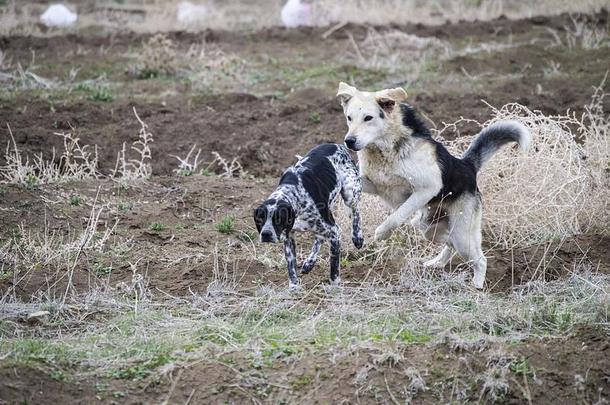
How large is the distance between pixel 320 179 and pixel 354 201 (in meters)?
0.56

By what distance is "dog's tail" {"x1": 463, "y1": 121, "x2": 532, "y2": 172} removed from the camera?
8305 millimetres

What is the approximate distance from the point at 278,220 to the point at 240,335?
89 centimetres

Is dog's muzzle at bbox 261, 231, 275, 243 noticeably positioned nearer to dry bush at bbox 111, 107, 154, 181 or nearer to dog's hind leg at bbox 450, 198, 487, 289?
dog's hind leg at bbox 450, 198, 487, 289

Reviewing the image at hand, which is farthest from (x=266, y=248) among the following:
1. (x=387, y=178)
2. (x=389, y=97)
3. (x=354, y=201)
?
(x=389, y=97)

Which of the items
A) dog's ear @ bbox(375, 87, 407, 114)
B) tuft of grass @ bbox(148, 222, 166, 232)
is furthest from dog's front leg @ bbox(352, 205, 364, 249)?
tuft of grass @ bbox(148, 222, 166, 232)

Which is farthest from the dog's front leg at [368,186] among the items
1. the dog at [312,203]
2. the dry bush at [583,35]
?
the dry bush at [583,35]

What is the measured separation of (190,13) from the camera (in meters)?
23.4

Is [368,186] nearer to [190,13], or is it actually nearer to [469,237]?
[469,237]

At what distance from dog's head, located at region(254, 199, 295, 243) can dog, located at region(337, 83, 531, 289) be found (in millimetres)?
1074

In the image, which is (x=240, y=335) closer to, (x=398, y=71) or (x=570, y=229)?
(x=570, y=229)

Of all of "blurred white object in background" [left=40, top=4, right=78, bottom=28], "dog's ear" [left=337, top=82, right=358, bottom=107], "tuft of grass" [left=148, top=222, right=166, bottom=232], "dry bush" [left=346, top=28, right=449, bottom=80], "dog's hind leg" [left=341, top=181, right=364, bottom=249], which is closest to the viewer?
"dog's hind leg" [left=341, top=181, right=364, bottom=249]

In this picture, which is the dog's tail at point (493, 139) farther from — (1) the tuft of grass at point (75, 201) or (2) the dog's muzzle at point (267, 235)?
(1) the tuft of grass at point (75, 201)

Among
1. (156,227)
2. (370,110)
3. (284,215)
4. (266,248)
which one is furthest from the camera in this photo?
(156,227)

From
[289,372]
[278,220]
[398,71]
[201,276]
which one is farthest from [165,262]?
[398,71]
